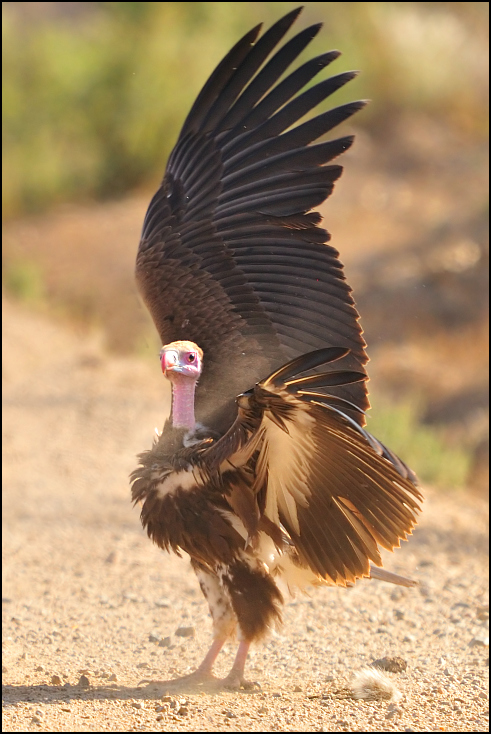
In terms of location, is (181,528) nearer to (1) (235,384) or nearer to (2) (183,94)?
(1) (235,384)

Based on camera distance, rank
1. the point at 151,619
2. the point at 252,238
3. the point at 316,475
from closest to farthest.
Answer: the point at 316,475 < the point at 252,238 < the point at 151,619

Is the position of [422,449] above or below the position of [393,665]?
above

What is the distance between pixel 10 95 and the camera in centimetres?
1694

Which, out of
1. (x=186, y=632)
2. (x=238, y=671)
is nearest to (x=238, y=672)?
(x=238, y=671)

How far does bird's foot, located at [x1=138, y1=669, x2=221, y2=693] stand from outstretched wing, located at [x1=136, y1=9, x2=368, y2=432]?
1059mm

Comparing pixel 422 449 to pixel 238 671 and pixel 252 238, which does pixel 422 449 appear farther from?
pixel 238 671

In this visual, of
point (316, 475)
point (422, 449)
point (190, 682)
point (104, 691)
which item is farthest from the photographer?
point (422, 449)

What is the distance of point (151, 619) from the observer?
5.11 meters

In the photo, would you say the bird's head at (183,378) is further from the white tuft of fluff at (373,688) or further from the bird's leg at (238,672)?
the white tuft of fluff at (373,688)

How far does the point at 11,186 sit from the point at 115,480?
372 inches

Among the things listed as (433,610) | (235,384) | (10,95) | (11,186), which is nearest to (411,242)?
(11,186)

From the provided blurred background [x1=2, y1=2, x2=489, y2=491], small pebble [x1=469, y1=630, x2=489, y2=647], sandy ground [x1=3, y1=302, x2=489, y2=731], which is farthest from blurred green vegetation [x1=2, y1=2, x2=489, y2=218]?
small pebble [x1=469, y1=630, x2=489, y2=647]

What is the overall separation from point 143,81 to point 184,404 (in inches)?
536

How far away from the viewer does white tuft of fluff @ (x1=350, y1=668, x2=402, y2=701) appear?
3.83 metres
